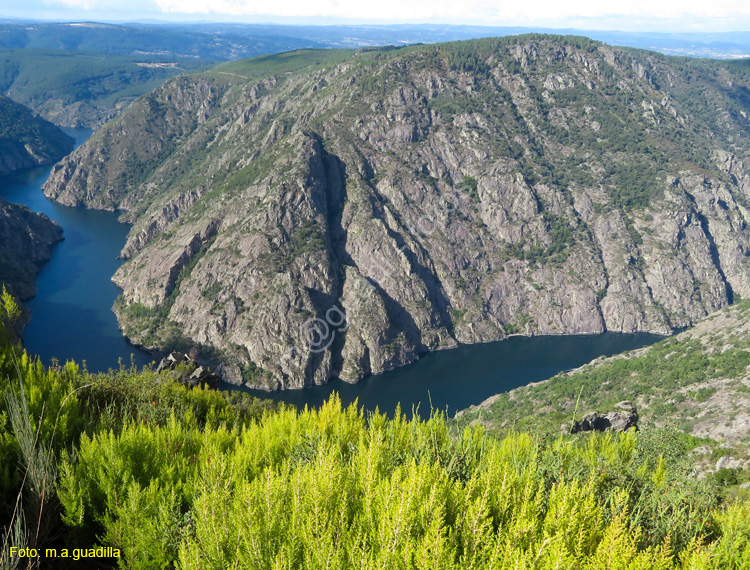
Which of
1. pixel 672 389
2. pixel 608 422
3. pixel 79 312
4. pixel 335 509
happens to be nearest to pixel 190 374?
pixel 608 422

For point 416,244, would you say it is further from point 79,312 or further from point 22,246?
point 22,246

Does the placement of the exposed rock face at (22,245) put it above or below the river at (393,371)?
above

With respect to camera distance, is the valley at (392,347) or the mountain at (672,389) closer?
the valley at (392,347)

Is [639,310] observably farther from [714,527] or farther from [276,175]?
[714,527]

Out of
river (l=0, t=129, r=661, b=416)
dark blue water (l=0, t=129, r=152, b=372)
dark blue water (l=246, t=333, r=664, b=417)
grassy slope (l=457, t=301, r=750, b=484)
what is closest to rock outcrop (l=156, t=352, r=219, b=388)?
grassy slope (l=457, t=301, r=750, b=484)

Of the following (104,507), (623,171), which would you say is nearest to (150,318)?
(104,507)

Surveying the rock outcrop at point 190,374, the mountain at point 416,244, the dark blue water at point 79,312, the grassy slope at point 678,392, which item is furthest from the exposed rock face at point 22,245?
the grassy slope at point 678,392

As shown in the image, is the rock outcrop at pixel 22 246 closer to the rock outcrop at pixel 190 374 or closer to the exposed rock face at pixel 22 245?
the exposed rock face at pixel 22 245
